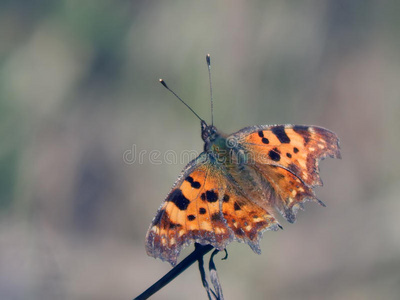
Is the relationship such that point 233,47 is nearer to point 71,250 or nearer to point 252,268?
point 252,268

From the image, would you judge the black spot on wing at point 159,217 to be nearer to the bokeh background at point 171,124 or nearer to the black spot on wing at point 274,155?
the black spot on wing at point 274,155

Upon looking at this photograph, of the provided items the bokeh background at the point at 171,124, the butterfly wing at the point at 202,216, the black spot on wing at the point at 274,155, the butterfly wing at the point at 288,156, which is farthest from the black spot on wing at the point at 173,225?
the bokeh background at the point at 171,124

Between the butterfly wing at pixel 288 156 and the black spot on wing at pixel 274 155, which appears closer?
the butterfly wing at pixel 288 156

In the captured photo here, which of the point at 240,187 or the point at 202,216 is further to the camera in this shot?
the point at 240,187

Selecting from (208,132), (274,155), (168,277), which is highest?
(208,132)

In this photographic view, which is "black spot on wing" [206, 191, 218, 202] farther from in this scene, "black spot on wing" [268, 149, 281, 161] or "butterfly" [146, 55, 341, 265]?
"black spot on wing" [268, 149, 281, 161]

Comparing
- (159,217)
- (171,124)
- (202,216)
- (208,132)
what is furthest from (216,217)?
(171,124)

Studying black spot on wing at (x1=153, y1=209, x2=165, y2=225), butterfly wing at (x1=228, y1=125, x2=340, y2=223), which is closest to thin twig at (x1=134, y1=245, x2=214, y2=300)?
black spot on wing at (x1=153, y1=209, x2=165, y2=225)

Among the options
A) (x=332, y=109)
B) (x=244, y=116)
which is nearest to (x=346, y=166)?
(x=332, y=109)

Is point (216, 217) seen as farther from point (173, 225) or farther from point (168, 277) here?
point (168, 277)
